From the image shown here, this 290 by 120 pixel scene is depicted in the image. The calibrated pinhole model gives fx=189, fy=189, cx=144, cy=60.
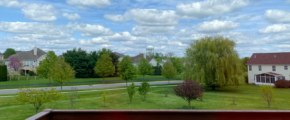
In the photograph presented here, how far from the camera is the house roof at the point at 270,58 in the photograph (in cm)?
3725

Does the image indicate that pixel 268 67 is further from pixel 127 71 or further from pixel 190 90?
pixel 190 90

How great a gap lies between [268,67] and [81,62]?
4251cm

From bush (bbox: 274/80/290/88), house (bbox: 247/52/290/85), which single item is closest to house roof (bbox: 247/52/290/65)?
house (bbox: 247/52/290/85)

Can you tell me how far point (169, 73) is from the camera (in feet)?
128

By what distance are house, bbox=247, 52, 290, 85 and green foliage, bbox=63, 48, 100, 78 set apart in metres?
36.7

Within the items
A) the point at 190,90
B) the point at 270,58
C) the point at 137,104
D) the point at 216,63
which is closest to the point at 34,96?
the point at 137,104

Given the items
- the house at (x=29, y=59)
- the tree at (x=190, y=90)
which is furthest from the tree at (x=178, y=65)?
the house at (x=29, y=59)

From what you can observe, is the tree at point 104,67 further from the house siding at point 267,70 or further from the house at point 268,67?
the house at point 268,67

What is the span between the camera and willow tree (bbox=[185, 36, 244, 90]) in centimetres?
2728

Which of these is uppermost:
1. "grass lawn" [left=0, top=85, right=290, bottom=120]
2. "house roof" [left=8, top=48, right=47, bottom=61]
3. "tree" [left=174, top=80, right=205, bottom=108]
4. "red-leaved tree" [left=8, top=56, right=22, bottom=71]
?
"house roof" [left=8, top=48, right=47, bottom=61]

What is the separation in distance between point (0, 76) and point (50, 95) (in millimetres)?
34372

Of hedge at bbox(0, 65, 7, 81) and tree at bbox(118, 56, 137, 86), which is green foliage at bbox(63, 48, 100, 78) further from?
tree at bbox(118, 56, 137, 86)

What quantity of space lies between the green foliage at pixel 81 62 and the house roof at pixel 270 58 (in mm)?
37280

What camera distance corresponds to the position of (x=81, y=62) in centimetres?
4819
